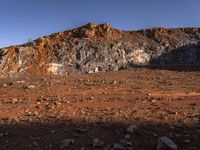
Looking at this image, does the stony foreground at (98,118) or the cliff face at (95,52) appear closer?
the stony foreground at (98,118)

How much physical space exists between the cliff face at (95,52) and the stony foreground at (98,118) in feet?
41.7

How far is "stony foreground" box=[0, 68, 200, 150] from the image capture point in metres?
8.24

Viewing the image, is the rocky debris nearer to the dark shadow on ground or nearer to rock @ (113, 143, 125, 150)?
rock @ (113, 143, 125, 150)

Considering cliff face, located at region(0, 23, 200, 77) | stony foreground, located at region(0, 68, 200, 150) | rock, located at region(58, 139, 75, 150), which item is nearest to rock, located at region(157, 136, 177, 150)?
stony foreground, located at region(0, 68, 200, 150)

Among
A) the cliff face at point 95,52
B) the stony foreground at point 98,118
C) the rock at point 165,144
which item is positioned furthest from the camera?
the cliff face at point 95,52

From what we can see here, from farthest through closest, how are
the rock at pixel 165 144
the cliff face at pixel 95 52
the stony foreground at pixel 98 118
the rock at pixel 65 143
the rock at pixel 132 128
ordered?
the cliff face at pixel 95 52 < the rock at pixel 132 128 < the stony foreground at pixel 98 118 < the rock at pixel 65 143 < the rock at pixel 165 144

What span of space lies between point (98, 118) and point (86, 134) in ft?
4.10

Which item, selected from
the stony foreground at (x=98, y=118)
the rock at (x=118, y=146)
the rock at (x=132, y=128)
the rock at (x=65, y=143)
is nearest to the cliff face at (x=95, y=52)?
the stony foreground at (x=98, y=118)

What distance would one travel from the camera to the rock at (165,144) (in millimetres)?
7808

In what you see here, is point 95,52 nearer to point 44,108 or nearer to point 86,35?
point 86,35

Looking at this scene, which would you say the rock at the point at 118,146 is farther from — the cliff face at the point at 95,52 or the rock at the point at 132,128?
the cliff face at the point at 95,52

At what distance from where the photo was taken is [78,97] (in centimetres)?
1374

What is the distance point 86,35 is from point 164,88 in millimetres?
15366

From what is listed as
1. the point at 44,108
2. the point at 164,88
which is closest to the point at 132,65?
the point at 164,88
